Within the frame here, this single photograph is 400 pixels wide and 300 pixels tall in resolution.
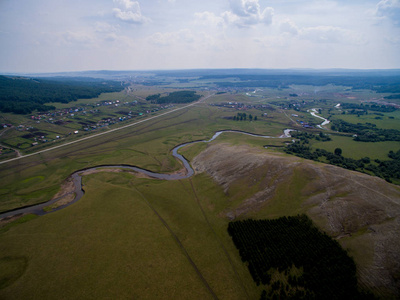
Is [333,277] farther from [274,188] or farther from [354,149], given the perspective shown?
[354,149]

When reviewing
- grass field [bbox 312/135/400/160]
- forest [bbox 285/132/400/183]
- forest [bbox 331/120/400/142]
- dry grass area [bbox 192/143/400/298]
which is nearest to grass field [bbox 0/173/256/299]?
dry grass area [bbox 192/143/400/298]

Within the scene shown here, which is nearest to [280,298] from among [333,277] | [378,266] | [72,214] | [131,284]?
[333,277]

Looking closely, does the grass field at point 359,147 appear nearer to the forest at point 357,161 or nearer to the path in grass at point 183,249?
the forest at point 357,161

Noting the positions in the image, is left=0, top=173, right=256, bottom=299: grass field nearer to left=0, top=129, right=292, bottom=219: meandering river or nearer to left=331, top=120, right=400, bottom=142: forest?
left=0, top=129, right=292, bottom=219: meandering river

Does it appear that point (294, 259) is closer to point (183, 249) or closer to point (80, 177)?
point (183, 249)

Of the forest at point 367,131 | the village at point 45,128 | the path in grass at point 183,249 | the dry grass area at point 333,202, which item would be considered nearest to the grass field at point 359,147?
the forest at point 367,131

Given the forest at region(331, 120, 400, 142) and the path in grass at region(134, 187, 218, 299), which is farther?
the forest at region(331, 120, 400, 142)
